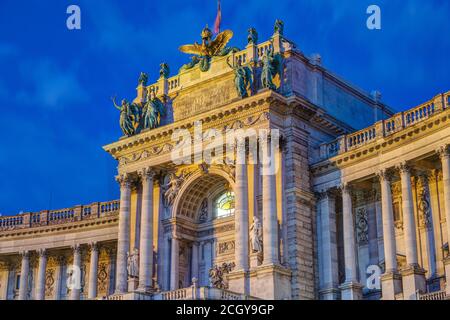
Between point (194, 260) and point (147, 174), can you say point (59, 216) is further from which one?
point (194, 260)

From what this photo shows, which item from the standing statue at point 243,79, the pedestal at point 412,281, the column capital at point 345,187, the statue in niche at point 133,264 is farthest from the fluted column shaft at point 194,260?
the pedestal at point 412,281

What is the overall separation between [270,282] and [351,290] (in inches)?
165

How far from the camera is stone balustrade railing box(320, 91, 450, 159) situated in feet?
131

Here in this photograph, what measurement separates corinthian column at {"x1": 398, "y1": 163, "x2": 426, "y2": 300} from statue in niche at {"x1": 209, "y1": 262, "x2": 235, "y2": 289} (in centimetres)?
1094

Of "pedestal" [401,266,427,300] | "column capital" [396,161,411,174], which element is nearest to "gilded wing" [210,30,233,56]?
"column capital" [396,161,411,174]

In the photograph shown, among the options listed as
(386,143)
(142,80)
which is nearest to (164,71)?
(142,80)

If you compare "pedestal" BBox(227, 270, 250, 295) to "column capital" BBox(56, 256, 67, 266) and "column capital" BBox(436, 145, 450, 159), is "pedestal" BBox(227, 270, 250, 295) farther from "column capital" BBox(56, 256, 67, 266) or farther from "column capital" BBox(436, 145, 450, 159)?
"column capital" BBox(56, 256, 67, 266)

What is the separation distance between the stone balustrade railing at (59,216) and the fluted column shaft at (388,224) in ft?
68.0

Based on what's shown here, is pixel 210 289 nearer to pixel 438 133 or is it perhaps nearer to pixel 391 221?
pixel 391 221

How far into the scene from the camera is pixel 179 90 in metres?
50.7

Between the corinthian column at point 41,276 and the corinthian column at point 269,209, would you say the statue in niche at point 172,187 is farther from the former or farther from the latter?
the corinthian column at point 41,276

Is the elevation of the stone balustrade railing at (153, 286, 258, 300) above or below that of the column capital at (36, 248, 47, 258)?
below

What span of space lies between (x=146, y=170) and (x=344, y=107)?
1275 cm
